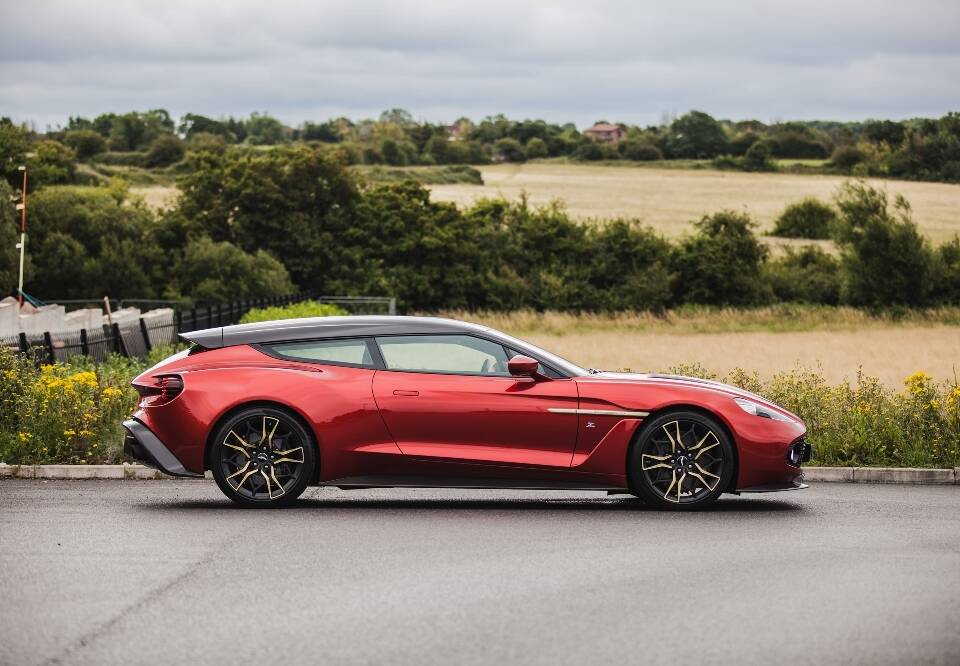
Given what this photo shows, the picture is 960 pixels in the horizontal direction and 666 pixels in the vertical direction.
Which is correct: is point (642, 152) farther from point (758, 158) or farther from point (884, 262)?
point (884, 262)

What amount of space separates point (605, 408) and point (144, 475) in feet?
16.1

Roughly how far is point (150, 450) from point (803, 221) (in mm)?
82543

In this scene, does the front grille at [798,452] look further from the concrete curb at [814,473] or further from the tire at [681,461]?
the concrete curb at [814,473]

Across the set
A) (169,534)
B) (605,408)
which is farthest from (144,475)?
(605,408)

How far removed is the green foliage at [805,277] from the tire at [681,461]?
184 ft

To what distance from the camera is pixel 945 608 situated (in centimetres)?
779

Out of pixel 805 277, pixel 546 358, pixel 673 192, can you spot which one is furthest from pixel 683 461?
pixel 673 192

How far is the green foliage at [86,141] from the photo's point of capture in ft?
427

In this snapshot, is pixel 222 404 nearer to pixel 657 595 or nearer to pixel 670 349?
pixel 657 595

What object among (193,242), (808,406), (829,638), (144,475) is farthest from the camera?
(193,242)

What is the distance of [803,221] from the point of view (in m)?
90.7

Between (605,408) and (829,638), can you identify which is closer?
(829,638)

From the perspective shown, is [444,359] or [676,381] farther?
[676,381]

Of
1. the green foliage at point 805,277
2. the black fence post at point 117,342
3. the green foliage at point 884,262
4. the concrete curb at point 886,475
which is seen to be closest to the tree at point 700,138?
the green foliage at point 805,277
